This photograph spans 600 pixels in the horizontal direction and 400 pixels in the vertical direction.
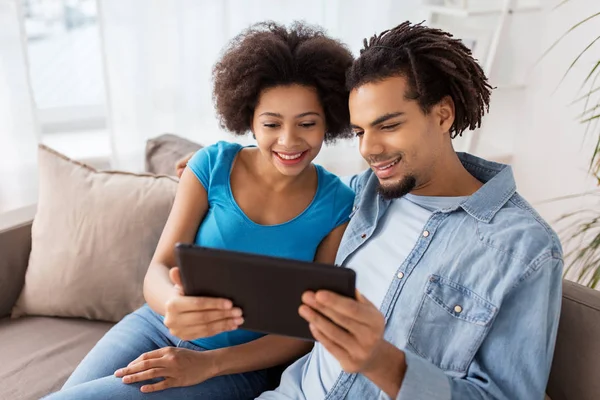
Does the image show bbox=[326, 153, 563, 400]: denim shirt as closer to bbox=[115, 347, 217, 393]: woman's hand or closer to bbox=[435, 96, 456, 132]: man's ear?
bbox=[435, 96, 456, 132]: man's ear

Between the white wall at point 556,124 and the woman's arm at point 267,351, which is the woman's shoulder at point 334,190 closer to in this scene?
the woman's arm at point 267,351

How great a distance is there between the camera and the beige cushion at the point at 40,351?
1495 millimetres

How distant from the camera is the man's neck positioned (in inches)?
50.5

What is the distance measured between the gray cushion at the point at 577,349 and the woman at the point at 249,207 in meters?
0.49

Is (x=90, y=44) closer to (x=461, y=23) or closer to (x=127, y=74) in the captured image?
(x=127, y=74)

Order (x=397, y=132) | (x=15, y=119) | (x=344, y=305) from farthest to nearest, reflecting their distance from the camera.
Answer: (x=15, y=119)
(x=397, y=132)
(x=344, y=305)

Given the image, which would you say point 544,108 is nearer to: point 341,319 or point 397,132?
point 397,132

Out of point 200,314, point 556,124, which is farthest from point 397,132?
point 556,124

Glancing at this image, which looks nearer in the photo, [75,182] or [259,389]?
[259,389]

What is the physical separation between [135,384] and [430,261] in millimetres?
624

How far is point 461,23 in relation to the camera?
273cm

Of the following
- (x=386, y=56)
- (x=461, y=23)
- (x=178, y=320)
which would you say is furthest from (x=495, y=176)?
(x=461, y=23)

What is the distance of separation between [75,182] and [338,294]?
1.08m

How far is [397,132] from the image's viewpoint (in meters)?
1.24
